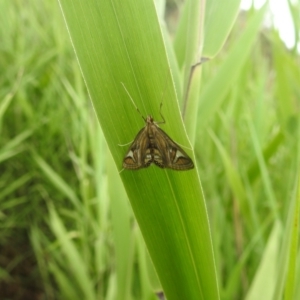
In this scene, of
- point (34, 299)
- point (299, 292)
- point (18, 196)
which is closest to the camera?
point (299, 292)

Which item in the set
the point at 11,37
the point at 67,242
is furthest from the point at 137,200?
the point at 11,37

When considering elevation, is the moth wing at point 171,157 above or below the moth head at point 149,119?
below

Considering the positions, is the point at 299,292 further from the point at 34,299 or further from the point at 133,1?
the point at 34,299

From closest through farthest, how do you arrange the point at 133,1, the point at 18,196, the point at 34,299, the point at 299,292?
the point at 133,1 → the point at 299,292 → the point at 34,299 → the point at 18,196

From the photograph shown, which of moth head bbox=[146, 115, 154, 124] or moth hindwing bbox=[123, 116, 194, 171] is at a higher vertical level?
moth head bbox=[146, 115, 154, 124]
